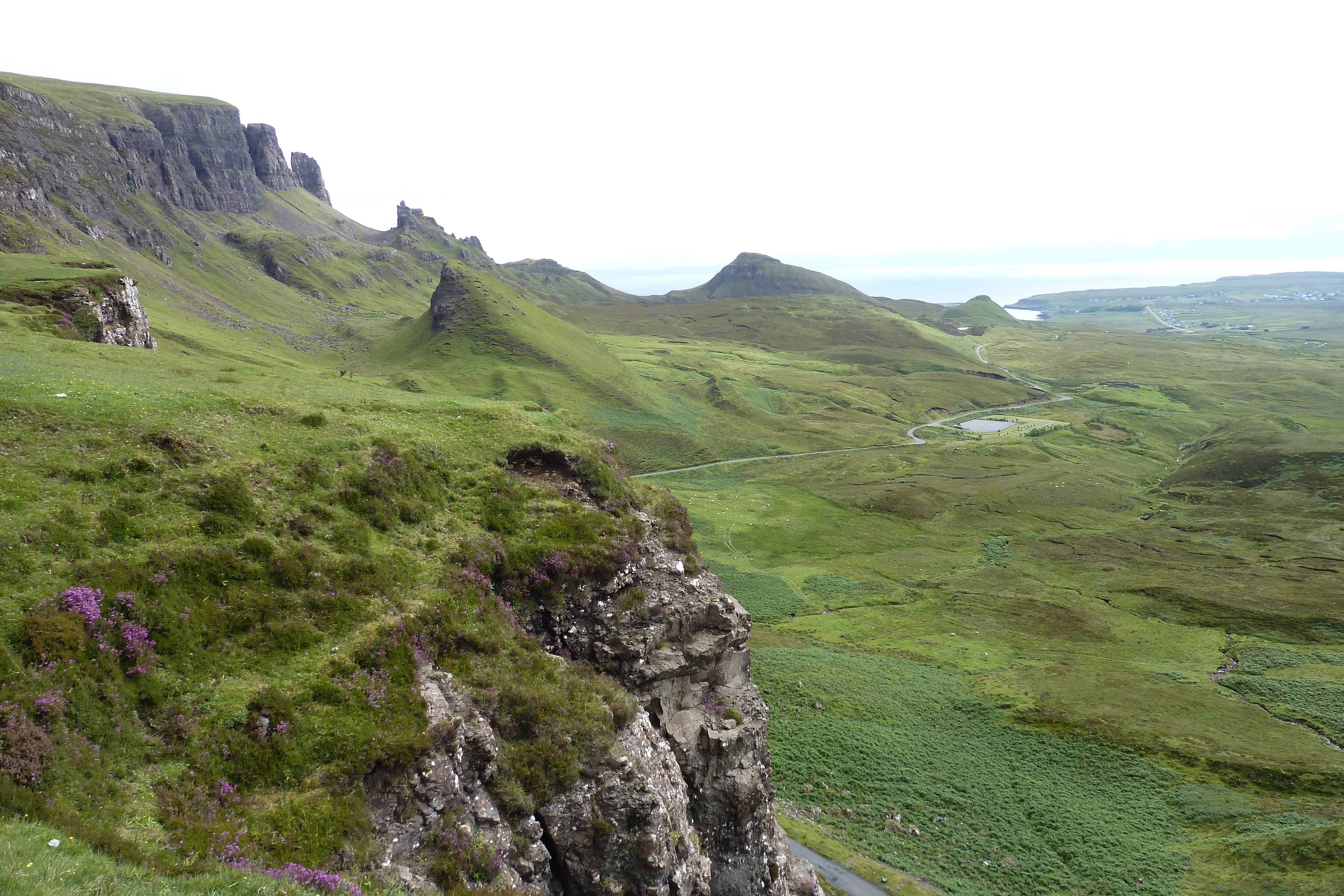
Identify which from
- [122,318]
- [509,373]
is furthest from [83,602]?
[509,373]

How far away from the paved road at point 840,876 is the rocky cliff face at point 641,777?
10.5 metres

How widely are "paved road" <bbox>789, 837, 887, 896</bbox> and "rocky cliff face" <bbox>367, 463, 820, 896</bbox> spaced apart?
34.5ft

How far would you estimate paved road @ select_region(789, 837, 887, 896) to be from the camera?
45094mm

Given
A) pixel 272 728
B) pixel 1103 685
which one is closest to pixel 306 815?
pixel 272 728

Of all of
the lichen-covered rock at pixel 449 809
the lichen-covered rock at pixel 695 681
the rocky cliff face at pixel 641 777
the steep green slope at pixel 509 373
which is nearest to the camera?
the lichen-covered rock at pixel 449 809

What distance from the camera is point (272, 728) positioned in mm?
19344

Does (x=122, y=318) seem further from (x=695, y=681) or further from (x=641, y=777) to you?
(x=641, y=777)

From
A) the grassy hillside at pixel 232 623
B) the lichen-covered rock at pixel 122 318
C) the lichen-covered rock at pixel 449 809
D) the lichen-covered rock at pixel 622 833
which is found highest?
the lichen-covered rock at pixel 122 318

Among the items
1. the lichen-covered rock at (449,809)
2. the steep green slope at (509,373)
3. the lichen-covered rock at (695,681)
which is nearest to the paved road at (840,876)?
the lichen-covered rock at (695,681)

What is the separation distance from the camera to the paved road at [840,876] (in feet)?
148

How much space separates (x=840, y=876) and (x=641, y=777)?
102ft

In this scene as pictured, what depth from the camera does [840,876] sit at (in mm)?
46250

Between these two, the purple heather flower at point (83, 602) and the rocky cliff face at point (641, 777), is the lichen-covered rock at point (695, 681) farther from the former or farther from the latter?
the purple heather flower at point (83, 602)

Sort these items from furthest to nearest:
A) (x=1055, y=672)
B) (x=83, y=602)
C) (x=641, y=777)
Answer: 1. (x=1055, y=672)
2. (x=641, y=777)
3. (x=83, y=602)
